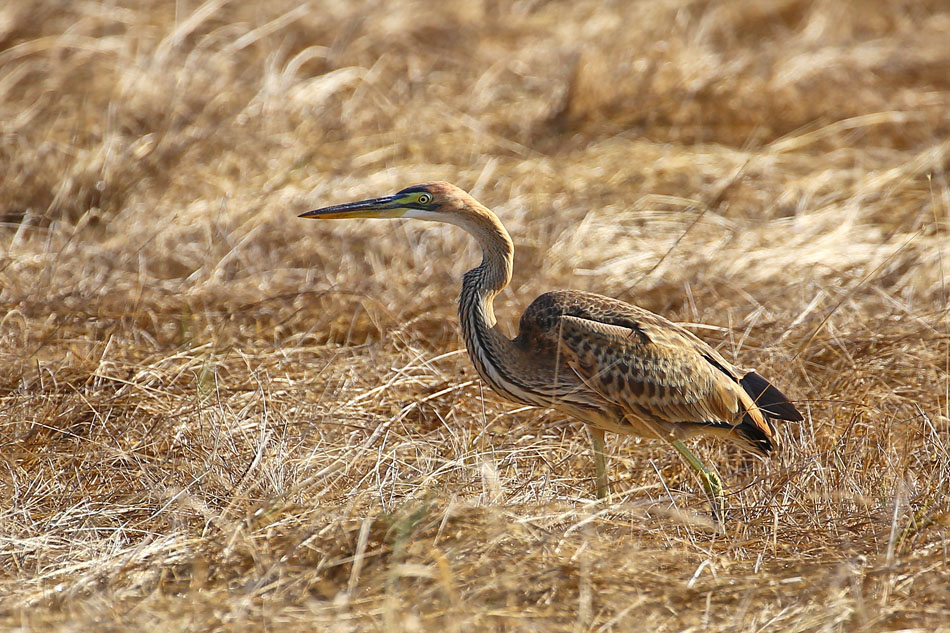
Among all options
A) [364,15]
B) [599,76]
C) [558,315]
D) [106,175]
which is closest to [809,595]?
[558,315]

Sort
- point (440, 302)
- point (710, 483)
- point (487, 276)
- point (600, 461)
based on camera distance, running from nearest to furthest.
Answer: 1. point (710, 483)
2. point (600, 461)
3. point (487, 276)
4. point (440, 302)

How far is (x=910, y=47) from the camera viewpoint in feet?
28.2

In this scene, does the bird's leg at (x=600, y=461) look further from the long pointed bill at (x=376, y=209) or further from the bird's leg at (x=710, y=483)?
the long pointed bill at (x=376, y=209)

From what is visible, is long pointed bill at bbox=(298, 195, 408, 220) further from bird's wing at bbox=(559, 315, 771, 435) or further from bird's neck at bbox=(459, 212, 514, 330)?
bird's wing at bbox=(559, 315, 771, 435)

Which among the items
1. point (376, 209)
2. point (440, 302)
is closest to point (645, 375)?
point (376, 209)

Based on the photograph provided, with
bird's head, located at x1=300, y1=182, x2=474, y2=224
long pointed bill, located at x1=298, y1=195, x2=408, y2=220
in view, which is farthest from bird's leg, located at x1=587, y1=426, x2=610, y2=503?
long pointed bill, located at x1=298, y1=195, x2=408, y2=220

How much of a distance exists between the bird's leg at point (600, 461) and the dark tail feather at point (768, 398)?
1.73 feet

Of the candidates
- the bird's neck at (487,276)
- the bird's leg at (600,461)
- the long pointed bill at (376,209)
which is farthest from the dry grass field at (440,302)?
the long pointed bill at (376,209)

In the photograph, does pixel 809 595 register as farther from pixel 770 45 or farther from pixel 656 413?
pixel 770 45

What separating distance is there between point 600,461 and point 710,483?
36 cm

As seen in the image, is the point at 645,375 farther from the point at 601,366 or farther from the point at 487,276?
the point at 487,276

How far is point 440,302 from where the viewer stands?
500 centimetres

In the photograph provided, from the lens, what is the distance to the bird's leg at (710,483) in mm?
3492

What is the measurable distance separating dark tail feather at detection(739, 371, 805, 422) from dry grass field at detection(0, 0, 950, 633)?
0.17 m
